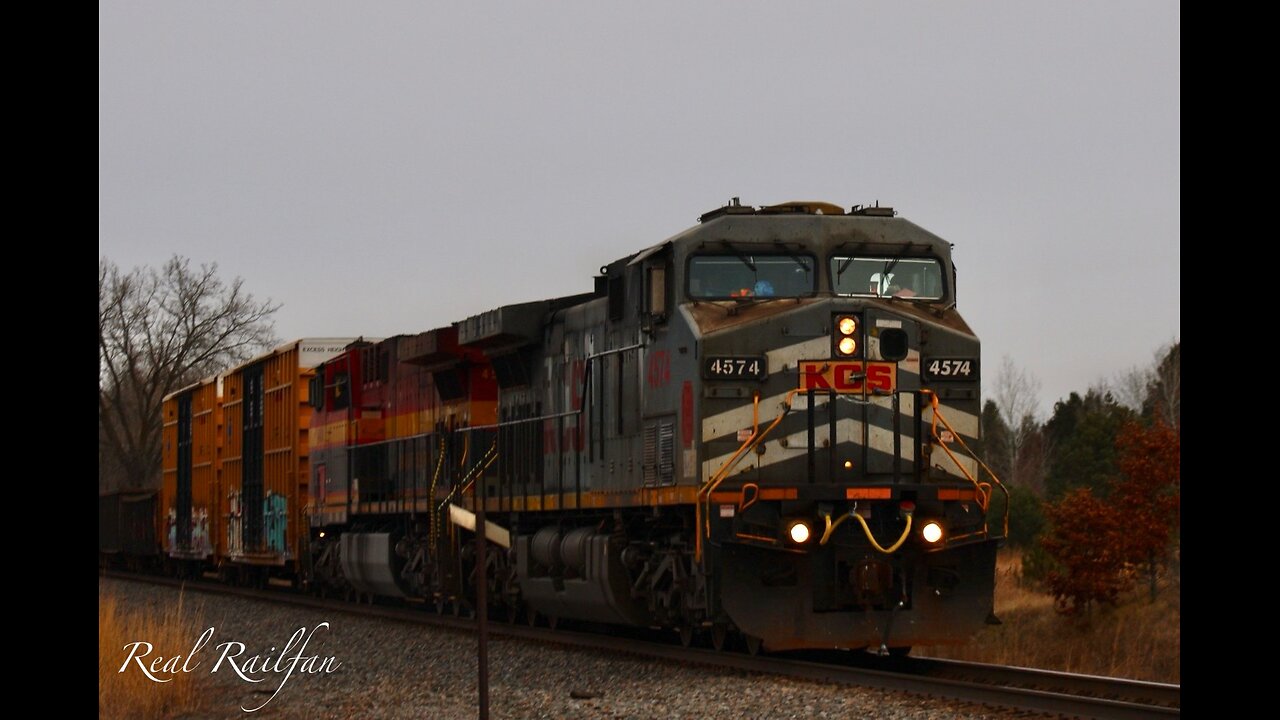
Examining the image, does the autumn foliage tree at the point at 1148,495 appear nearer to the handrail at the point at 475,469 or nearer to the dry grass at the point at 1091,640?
the dry grass at the point at 1091,640

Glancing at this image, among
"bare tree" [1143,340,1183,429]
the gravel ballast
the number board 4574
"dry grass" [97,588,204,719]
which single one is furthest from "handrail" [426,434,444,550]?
"bare tree" [1143,340,1183,429]

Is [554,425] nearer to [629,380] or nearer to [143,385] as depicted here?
[629,380]

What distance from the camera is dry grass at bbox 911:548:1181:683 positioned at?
15.8 m

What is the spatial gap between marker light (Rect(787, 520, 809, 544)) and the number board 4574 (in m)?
1.74

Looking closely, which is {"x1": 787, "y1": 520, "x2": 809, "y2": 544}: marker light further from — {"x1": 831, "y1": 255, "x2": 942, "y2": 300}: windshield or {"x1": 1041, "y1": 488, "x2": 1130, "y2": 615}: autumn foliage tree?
{"x1": 1041, "y1": 488, "x2": 1130, "y2": 615}: autumn foliage tree

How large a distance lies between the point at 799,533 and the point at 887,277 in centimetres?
248

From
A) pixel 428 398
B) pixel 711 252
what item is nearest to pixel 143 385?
pixel 428 398

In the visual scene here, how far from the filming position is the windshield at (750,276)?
533 inches

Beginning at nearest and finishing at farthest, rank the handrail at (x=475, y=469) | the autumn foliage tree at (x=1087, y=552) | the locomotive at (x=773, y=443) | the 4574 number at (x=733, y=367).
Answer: the locomotive at (x=773, y=443) → the 4574 number at (x=733, y=367) → the handrail at (x=475, y=469) → the autumn foliage tree at (x=1087, y=552)

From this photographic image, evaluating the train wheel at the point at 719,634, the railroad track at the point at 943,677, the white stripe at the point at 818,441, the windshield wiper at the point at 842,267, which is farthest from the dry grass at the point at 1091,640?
the windshield wiper at the point at 842,267

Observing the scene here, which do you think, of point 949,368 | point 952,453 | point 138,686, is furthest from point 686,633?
point 138,686

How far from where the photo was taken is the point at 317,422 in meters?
26.8

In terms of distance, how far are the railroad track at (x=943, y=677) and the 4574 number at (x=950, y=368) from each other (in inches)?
94.6
